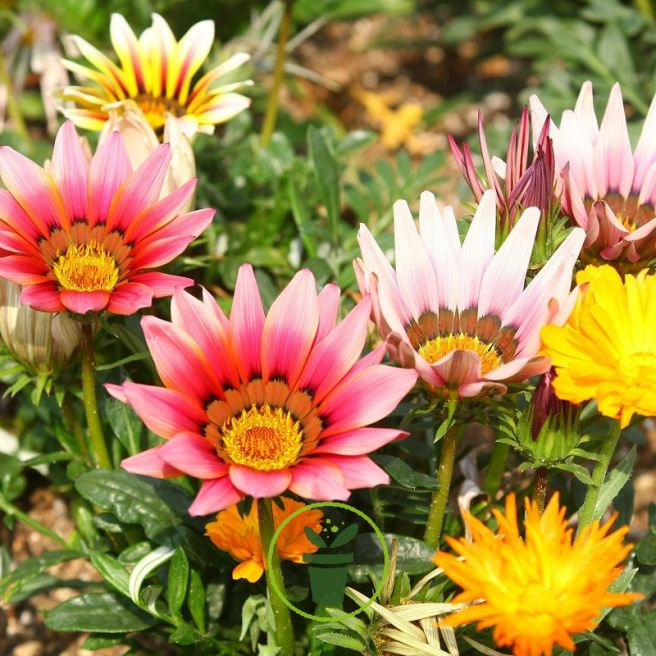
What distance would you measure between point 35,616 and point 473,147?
2.04 metres

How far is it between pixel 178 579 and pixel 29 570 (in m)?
0.49

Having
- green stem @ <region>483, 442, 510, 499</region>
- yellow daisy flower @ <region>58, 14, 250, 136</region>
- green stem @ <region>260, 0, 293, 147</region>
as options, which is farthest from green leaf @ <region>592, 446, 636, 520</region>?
green stem @ <region>260, 0, 293, 147</region>

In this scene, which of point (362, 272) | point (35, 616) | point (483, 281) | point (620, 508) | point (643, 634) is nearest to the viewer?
point (362, 272)

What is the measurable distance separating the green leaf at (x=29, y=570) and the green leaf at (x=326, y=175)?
1056mm

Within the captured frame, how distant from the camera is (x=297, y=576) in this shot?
193 cm

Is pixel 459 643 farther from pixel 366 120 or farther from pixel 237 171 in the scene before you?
pixel 366 120

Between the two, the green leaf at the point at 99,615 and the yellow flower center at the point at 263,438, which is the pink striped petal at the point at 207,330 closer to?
the yellow flower center at the point at 263,438

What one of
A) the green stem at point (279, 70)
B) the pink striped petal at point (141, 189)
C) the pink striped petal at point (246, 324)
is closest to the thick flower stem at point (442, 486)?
the pink striped petal at point (246, 324)

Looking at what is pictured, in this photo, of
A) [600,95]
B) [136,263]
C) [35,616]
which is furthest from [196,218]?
[600,95]

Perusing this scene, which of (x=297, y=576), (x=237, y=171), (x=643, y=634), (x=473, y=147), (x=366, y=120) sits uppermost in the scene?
(x=366, y=120)

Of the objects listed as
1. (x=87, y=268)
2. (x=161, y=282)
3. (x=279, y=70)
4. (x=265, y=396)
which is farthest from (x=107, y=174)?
(x=279, y=70)

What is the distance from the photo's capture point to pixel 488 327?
1688 millimetres

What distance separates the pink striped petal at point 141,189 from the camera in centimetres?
171

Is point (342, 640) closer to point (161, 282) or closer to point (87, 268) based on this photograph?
point (161, 282)
